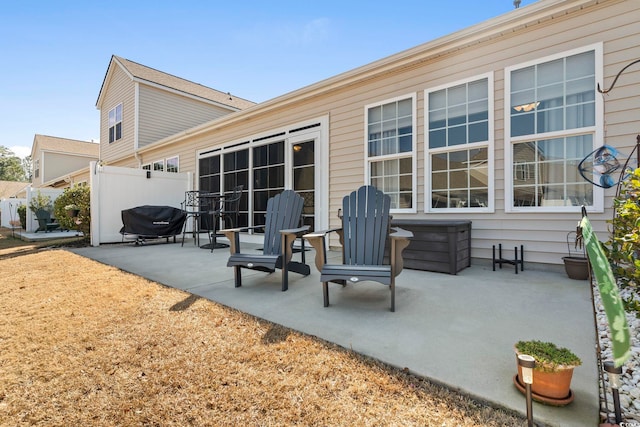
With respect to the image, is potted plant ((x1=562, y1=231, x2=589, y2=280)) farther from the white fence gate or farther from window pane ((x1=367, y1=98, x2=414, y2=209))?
the white fence gate

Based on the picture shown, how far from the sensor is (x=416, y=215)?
4.91m

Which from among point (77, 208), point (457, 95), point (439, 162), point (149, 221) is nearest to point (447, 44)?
point (457, 95)

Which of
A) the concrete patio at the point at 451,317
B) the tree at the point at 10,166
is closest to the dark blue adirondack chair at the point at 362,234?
the concrete patio at the point at 451,317

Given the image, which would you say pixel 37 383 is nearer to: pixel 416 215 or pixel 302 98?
pixel 416 215

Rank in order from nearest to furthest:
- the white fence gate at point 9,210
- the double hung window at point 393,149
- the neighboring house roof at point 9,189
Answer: the double hung window at point 393,149 → the white fence gate at point 9,210 → the neighboring house roof at point 9,189

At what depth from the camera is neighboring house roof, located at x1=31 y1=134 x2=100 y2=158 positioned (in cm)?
2088

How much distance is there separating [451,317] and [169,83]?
45.3 ft

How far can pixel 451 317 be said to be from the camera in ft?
7.95

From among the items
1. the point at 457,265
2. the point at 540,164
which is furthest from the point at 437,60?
the point at 457,265

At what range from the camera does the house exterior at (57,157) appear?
Result: 20.6 metres

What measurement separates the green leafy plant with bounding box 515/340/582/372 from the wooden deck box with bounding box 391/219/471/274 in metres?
2.45

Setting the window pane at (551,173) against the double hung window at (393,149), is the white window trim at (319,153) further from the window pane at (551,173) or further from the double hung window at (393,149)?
the window pane at (551,173)

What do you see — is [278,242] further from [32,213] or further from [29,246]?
[32,213]

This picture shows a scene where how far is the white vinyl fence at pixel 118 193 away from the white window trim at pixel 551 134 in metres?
8.21
